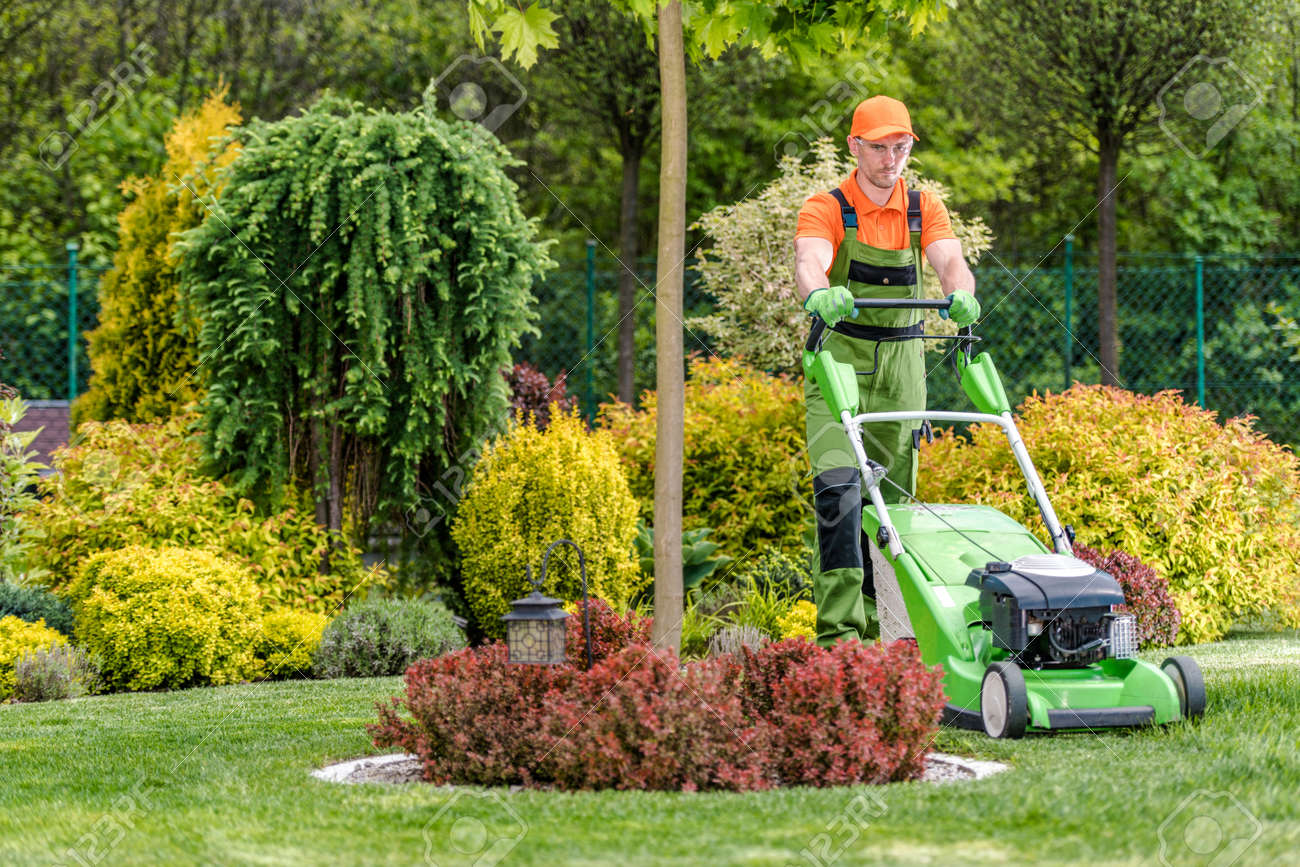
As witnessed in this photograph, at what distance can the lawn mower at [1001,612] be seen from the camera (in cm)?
427

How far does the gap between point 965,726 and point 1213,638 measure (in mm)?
4306

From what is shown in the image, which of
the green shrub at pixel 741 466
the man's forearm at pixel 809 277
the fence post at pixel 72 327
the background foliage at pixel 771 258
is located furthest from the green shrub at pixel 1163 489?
the fence post at pixel 72 327

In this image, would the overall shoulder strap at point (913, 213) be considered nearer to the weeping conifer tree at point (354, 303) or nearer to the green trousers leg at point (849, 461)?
the green trousers leg at point (849, 461)

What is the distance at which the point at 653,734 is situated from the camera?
3889 mm

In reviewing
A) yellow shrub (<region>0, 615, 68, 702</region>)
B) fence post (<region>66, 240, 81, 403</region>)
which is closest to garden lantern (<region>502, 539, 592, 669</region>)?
yellow shrub (<region>0, 615, 68, 702</region>)

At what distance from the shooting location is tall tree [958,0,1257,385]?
11328 mm

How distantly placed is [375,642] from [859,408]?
3.18 metres

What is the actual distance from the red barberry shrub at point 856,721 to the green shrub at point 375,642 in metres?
3.57

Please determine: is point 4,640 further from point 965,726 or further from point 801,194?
point 801,194

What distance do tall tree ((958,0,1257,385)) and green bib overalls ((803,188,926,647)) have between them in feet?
18.4

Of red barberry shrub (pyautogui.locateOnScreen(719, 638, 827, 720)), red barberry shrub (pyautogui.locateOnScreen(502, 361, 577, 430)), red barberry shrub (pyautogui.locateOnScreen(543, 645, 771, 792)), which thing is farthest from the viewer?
red barberry shrub (pyautogui.locateOnScreen(502, 361, 577, 430))

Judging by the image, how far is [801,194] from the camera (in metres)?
10.2

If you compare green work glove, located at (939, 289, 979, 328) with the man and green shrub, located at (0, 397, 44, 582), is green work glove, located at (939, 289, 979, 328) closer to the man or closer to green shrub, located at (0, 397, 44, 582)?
the man

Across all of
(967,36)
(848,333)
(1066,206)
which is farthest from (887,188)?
(1066,206)
